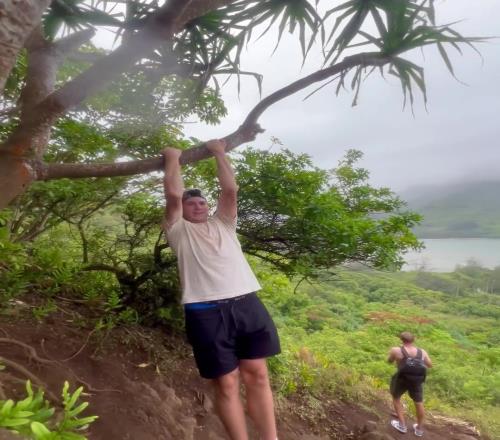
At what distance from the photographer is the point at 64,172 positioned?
175cm

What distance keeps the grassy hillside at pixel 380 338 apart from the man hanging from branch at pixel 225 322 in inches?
65.1

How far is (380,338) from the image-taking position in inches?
760

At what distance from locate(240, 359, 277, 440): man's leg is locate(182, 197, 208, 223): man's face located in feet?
3.05

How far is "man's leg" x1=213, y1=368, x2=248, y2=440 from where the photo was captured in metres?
2.12

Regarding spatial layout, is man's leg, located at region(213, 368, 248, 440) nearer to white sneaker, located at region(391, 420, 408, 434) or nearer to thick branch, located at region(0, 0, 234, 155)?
thick branch, located at region(0, 0, 234, 155)

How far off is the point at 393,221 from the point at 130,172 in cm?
263

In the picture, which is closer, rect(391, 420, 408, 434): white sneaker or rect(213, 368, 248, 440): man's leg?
rect(213, 368, 248, 440): man's leg

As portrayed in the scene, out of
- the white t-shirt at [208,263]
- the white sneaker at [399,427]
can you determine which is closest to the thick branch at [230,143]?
the white t-shirt at [208,263]

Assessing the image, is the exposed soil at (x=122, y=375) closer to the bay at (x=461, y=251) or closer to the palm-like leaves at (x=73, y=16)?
the palm-like leaves at (x=73, y=16)

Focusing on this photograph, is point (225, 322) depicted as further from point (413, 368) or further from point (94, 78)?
point (413, 368)

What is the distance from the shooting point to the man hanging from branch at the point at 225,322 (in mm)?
2148

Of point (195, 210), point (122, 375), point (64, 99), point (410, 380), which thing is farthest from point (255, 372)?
point (410, 380)

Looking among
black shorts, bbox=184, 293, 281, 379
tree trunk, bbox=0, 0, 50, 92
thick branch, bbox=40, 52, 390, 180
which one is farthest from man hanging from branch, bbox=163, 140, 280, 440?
tree trunk, bbox=0, 0, 50, 92

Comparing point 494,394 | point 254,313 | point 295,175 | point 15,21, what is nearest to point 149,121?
point 295,175
